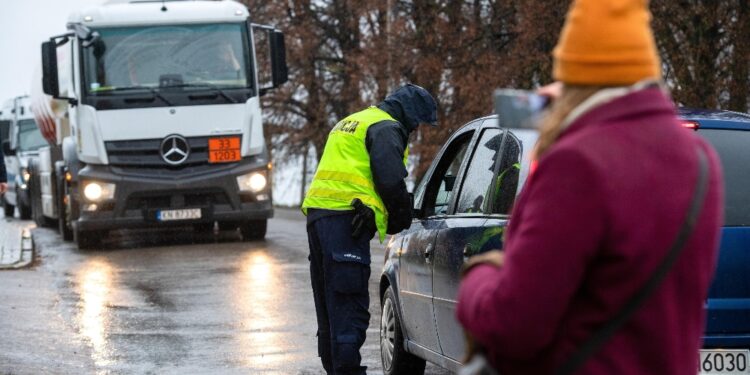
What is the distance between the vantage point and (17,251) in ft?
66.1

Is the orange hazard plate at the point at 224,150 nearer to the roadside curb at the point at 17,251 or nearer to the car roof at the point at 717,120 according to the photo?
the roadside curb at the point at 17,251

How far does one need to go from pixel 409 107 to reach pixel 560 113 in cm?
495

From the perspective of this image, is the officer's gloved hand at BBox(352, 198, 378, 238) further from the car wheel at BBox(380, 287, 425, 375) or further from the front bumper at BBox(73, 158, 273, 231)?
the front bumper at BBox(73, 158, 273, 231)

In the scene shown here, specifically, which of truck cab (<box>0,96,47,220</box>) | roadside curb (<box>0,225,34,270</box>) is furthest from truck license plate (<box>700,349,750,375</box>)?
truck cab (<box>0,96,47,220</box>)

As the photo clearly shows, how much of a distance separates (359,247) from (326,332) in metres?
0.56

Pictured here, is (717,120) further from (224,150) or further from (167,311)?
(224,150)

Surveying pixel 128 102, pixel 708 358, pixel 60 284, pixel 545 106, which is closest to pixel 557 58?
pixel 545 106

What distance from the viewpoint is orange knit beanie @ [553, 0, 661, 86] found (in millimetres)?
2814

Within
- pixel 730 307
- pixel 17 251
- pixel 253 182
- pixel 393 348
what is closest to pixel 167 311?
pixel 393 348

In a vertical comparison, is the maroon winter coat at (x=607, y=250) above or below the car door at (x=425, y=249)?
above

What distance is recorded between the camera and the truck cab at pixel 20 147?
108 ft

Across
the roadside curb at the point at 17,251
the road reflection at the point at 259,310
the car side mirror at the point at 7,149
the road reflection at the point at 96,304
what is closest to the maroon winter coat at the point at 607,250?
the road reflection at the point at 259,310

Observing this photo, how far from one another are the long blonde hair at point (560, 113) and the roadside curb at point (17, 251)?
50.2 feet

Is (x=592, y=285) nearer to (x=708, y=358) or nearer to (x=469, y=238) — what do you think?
(x=708, y=358)
